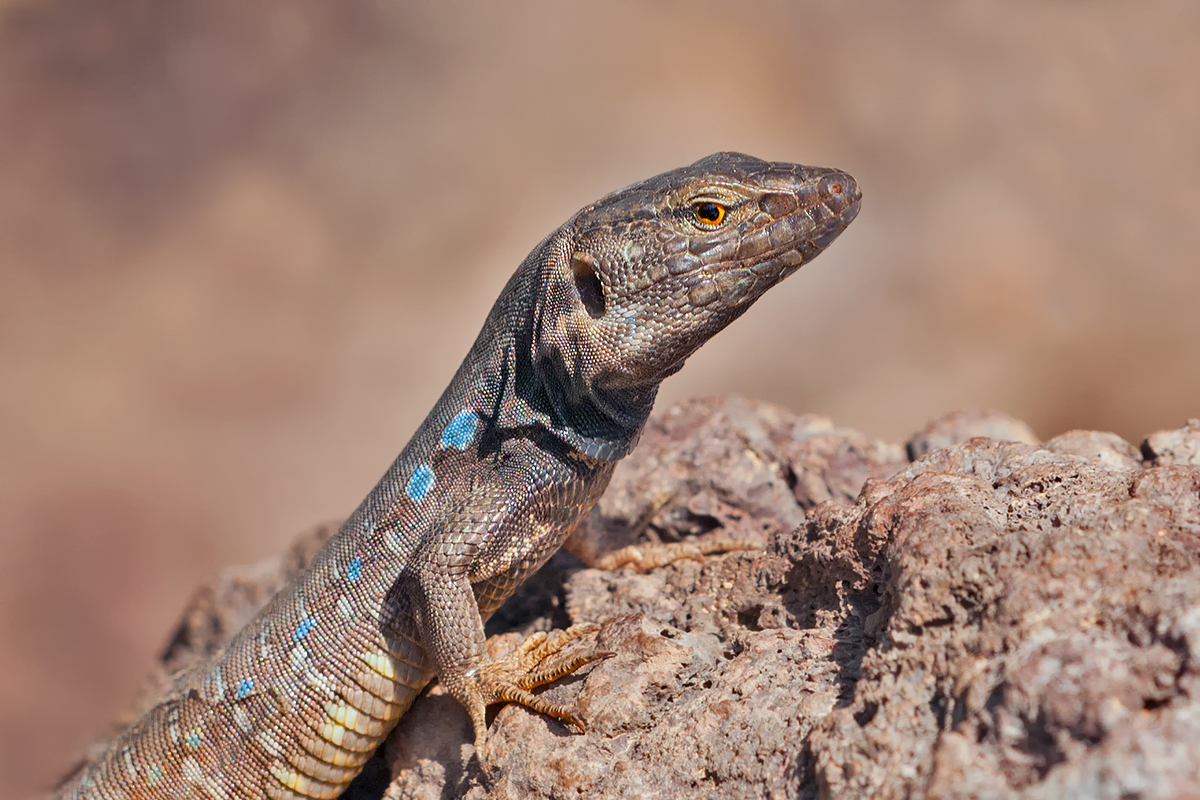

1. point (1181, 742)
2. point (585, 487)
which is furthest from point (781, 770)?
point (585, 487)

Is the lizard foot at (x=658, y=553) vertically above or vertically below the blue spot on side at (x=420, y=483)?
above

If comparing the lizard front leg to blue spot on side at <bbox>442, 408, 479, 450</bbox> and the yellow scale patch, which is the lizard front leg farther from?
the yellow scale patch

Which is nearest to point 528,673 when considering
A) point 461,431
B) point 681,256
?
point 461,431

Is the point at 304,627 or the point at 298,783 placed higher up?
the point at 304,627

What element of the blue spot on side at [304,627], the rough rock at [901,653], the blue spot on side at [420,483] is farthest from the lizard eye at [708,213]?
the blue spot on side at [304,627]

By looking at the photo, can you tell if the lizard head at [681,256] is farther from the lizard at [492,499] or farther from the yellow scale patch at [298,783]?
the yellow scale patch at [298,783]

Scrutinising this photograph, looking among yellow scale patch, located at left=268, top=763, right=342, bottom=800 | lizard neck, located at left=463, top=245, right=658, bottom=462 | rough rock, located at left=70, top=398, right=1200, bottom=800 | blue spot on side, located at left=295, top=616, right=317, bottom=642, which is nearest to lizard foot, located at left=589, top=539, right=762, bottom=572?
rough rock, located at left=70, top=398, right=1200, bottom=800

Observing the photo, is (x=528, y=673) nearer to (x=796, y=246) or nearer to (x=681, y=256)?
(x=681, y=256)
